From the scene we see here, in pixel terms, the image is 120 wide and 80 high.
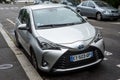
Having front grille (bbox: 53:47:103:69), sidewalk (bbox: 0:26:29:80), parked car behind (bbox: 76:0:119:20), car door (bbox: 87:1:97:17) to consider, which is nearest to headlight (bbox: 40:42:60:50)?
front grille (bbox: 53:47:103:69)

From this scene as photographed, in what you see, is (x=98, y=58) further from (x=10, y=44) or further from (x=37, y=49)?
(x=10, y=44)

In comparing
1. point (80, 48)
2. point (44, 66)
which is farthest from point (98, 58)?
point (44, 66)

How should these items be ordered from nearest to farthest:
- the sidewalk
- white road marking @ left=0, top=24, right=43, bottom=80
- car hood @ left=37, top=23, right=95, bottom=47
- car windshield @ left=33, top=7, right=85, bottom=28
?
car hood @ left=37, top=23, right=95, bottom=47 → white road marking @ left=0, top=24, right=43, bottom=80 → the sidewalk → car windshield @ left=33, top=7, right=85, bottom=28

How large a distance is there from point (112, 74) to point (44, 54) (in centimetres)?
163

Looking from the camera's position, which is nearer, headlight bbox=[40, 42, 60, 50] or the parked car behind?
headlight bbox=[40, 42, 60, 50]

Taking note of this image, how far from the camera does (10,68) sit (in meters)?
7.31

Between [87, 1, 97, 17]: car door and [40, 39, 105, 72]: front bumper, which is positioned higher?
[40, 39, 105, 72]: front bumper

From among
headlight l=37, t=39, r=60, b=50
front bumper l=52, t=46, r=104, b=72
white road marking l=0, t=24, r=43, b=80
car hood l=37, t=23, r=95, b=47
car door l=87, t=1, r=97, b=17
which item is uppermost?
car hood l=37, t=23, r=95, b=47

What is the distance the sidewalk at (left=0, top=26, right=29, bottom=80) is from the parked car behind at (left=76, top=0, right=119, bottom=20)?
10.1 metres

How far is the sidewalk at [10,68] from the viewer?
6508 millimetres

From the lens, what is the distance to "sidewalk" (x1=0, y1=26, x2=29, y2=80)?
6.51 metres

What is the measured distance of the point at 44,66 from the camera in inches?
237

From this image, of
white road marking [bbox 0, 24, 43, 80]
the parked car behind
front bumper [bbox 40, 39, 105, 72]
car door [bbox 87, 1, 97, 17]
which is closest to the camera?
front bumper [bbox 40, 39, 105, 72]

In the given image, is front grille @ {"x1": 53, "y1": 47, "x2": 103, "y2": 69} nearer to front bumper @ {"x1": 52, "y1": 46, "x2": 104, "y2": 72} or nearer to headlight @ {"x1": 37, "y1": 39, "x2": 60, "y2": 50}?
front bumper @ {"x1": 52, "y1": 46, "x2": 104, "y2": 72}
